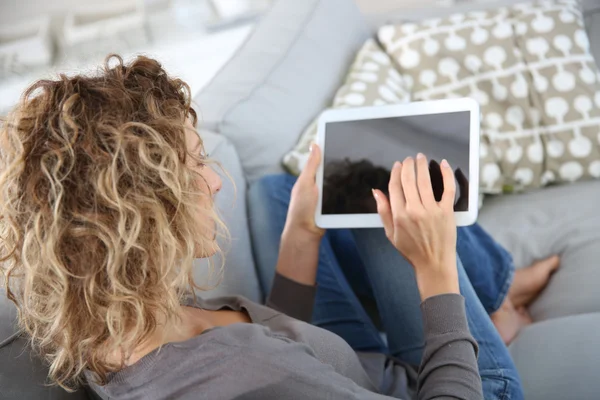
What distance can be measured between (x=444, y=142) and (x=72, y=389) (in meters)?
Result: 0.64

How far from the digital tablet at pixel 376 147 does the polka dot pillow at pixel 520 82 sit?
503 mm

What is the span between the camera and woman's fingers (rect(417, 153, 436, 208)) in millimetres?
809

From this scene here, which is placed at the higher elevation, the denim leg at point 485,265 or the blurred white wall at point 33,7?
the blurred white wall at point 33,7

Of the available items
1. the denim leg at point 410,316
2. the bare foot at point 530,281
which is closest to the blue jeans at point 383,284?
the denim leg at point 410,316

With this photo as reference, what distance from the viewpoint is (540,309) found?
47.9 inches

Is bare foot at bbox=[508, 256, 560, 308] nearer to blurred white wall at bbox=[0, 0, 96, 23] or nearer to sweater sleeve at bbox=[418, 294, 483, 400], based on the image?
sweater sleeve at bbox=[418, 294, 483, 400]

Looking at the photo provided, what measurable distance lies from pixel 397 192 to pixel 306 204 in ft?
0.71

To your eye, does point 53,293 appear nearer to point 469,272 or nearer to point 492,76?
point 469,272

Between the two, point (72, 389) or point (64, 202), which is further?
point (72, 389)

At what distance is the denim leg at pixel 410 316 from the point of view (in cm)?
90

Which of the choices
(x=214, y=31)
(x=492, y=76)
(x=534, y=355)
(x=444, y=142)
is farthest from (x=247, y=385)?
(x=214, y=31)

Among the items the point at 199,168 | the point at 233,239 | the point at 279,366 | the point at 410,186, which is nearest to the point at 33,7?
the point at 233,239

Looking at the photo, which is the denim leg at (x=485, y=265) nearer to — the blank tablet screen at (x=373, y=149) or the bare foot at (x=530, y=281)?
the bare foot at (x=530, y=281)

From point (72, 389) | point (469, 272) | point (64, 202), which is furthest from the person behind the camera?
point (469, 272)
